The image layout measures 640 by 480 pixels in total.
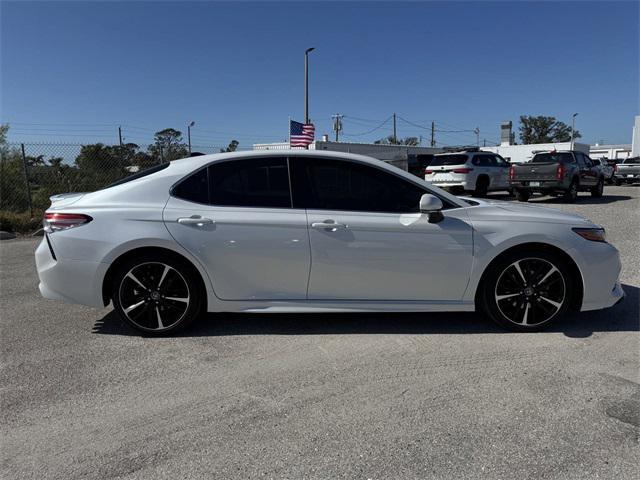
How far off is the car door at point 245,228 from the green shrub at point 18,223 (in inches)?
335

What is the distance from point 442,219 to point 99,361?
9.58 ft

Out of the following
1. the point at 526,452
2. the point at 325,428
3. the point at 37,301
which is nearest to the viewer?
the point at 526,452

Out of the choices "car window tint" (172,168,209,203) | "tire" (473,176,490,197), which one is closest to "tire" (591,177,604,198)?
"tire" (473,176,490,197)

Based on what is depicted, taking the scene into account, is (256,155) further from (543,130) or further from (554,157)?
(543,130)

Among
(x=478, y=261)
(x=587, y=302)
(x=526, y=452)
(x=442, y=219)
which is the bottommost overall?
(x=526, y=452)

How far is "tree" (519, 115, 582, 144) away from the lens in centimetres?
9906

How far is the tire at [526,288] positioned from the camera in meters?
3.99

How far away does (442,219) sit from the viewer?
391 cm

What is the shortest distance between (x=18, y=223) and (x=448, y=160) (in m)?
13.1

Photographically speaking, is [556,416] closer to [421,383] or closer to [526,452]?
[526,452]

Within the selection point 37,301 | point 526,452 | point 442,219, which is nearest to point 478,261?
point 442,219

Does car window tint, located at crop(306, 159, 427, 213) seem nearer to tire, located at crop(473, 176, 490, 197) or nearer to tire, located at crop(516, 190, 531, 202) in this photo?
tire, located at crop(516, 190, 531, 202)

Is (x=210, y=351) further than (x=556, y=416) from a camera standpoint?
Yes

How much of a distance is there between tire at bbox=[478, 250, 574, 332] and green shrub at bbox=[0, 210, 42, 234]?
10356 millimetres
